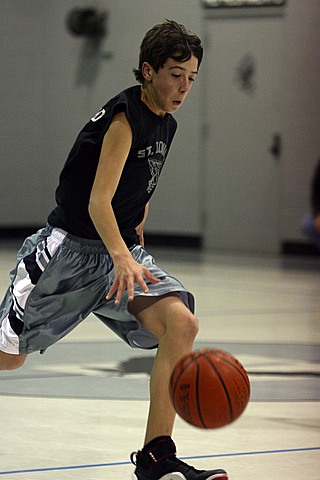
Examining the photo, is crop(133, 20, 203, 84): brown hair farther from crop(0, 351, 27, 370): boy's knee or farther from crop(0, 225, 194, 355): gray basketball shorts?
crop(0, 351, 27, 370): boy's knee

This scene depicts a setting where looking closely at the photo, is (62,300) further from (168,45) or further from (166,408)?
(168,45)

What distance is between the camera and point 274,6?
45.7 ft

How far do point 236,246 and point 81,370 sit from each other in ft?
28.0

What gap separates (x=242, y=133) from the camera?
14.4m

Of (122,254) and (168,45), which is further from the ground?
(168,45)

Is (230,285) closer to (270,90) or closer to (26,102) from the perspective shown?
(270,90)

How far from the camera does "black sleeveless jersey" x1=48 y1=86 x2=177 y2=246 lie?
13.0 feet

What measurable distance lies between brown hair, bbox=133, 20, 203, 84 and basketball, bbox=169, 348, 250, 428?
1086 millimetres

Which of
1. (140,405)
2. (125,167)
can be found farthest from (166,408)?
(140,405)

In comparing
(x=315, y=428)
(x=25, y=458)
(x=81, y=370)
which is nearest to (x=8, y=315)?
(x=25, y=458)

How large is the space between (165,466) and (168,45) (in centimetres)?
149

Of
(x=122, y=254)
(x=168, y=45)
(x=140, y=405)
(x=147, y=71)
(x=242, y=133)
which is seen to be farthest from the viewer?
(x=242, y=133)

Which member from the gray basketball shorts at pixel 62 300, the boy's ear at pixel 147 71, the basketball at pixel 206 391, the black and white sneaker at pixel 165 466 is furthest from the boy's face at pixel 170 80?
the black and white sneaker at pixel 165 466

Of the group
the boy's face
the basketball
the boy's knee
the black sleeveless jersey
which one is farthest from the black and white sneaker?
the boy's face
